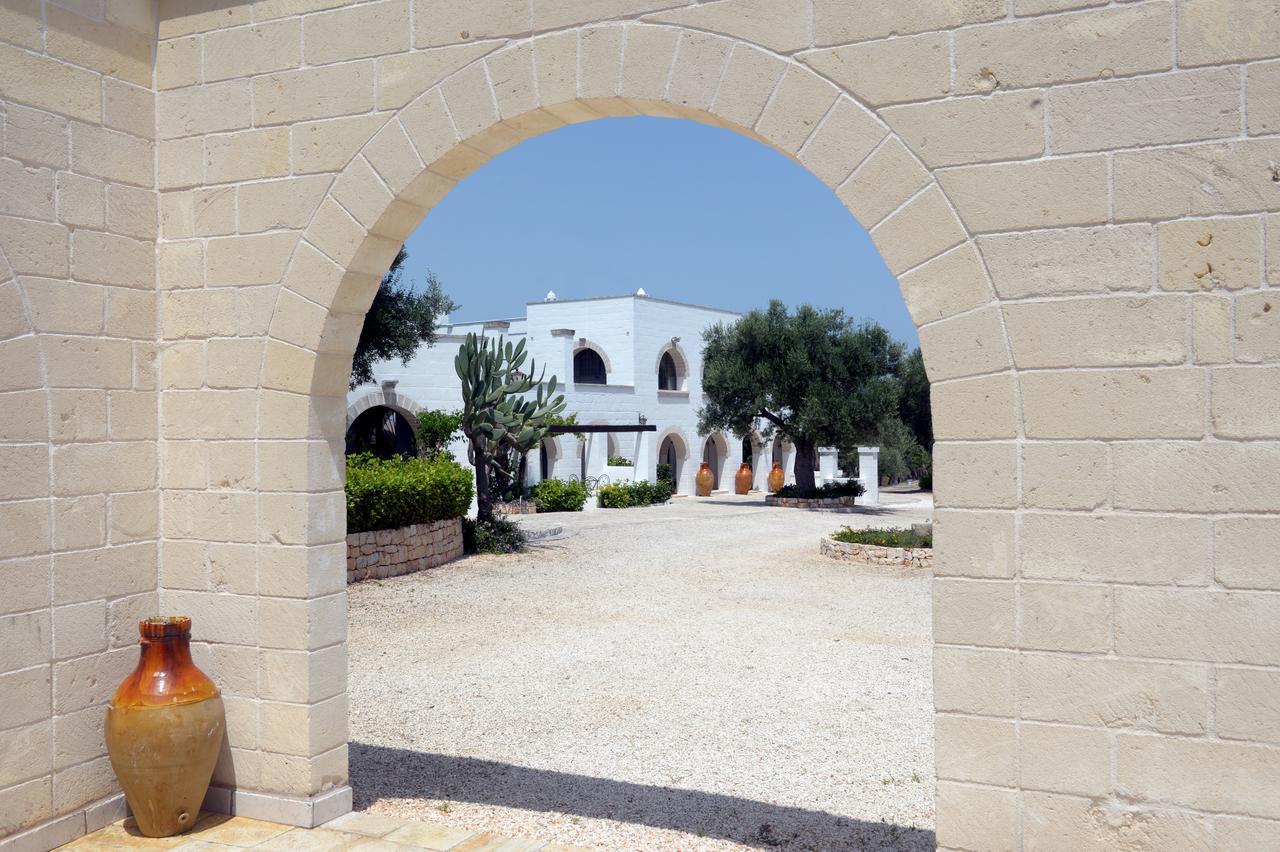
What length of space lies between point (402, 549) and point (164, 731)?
24.8 ft

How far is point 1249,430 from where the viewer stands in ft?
9.87

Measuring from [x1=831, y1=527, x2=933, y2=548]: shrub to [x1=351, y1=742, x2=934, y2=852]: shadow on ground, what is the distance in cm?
861

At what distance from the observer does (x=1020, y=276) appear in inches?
127

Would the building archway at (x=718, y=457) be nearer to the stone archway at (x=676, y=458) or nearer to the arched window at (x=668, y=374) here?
the stone archway at (x=676, y=458)

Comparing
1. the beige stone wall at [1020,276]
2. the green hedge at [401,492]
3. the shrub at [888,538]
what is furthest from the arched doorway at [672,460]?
the beige stone wall at [1020,276]

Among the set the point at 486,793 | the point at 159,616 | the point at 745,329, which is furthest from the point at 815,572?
the point at 745,329

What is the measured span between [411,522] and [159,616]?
24.2ft

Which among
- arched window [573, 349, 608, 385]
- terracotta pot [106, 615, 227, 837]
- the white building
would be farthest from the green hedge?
arched window [573, 349, 608, 385]

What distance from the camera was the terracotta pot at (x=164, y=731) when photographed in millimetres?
4039

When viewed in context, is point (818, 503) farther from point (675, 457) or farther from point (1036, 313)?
point (1036, 313)

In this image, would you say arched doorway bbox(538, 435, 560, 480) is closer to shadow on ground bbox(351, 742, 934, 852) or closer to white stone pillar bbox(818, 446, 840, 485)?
white stone pillar bbox(818, 446, 840, 485)

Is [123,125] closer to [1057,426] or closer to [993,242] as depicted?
[993,242]

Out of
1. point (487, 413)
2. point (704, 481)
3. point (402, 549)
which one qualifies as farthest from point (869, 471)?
point (402, 549)

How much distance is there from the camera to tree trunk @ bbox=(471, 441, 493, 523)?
13.9 metres
